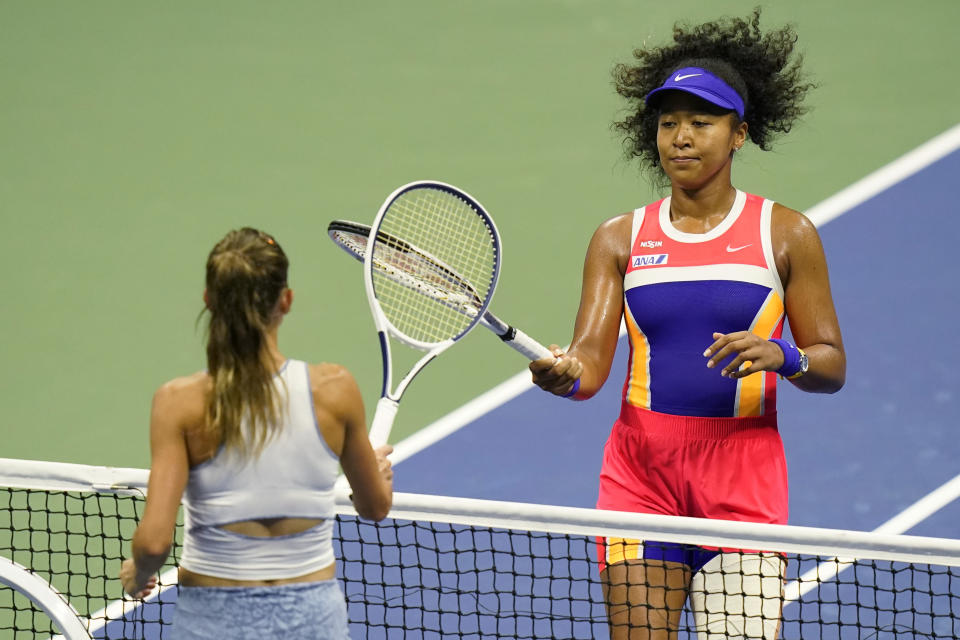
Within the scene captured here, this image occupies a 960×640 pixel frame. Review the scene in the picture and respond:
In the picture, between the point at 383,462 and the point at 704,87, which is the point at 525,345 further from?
the point at 704,87

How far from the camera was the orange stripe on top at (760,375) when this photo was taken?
404 centimetres

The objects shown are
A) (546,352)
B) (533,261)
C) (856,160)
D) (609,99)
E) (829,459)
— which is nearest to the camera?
(546,352)

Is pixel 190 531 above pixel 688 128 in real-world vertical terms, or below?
below

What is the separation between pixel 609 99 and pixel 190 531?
705 cm

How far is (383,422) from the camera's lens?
3477mm

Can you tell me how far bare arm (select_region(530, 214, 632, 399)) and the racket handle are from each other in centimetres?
68

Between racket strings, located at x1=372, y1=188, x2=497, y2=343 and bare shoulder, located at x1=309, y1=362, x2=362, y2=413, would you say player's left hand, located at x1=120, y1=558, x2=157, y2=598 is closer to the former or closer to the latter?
bare shoulder, located at x1=309, y1=362, x2=362, y2=413

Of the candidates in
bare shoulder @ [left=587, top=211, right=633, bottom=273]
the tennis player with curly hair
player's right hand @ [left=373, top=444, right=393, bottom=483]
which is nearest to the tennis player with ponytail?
player's right hand @ [left=373, top=444, right=393, bottom=483]

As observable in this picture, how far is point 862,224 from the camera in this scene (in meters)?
8.34

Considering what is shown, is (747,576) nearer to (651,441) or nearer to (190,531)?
(651,441)

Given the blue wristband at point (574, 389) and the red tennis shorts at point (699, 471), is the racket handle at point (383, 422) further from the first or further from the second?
the red tennis shorts at point (699, 471)

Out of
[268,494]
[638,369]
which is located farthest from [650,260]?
[268,494]

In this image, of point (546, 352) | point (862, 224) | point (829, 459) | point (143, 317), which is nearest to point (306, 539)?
point (546, 352)

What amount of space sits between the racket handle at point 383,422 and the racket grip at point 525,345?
479 millimetres
